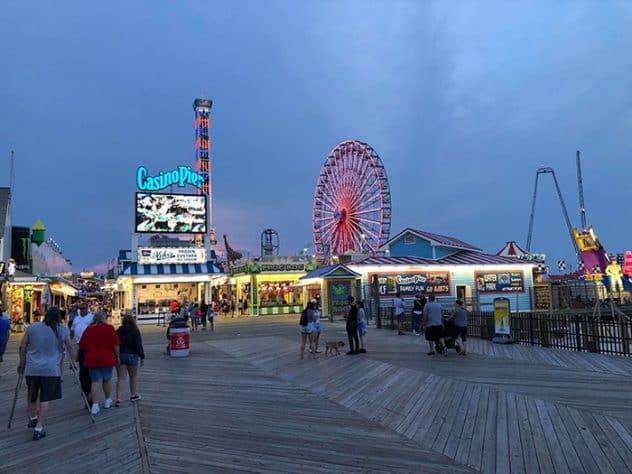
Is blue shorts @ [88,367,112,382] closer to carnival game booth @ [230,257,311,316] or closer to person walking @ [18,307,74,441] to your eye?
person walking @ [18,307,74,441]

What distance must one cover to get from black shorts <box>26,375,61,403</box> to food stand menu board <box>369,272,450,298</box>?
25657 millimetres

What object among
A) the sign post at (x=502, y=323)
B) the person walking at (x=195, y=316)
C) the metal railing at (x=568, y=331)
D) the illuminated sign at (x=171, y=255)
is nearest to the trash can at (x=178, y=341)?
the sign post at (x=502, y=323)

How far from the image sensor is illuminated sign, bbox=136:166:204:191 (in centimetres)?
3244

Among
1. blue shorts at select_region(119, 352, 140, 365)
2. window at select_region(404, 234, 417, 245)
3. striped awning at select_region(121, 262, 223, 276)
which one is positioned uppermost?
window at select_region(404, 234, 417, 245)

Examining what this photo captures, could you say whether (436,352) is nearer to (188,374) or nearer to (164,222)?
(188,374)

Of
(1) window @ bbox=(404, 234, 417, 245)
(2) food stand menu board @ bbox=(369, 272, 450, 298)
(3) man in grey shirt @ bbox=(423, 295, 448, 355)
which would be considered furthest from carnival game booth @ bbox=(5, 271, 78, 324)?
(1) window @ bbox=(404, 234, 417, 245)

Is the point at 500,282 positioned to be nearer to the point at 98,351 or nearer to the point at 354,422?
the point at 354,422

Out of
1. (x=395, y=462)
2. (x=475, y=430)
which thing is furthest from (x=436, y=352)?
(x=395, y=462)

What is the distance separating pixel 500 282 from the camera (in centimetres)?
3341

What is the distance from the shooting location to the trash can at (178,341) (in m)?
13.8

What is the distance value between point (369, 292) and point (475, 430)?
79.9ft

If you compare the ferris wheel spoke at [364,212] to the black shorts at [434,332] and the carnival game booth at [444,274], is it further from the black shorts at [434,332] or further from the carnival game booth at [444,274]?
the black shorts at [434,332]

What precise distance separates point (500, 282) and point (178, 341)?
25.3m

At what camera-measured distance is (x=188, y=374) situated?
1085 centimetres
